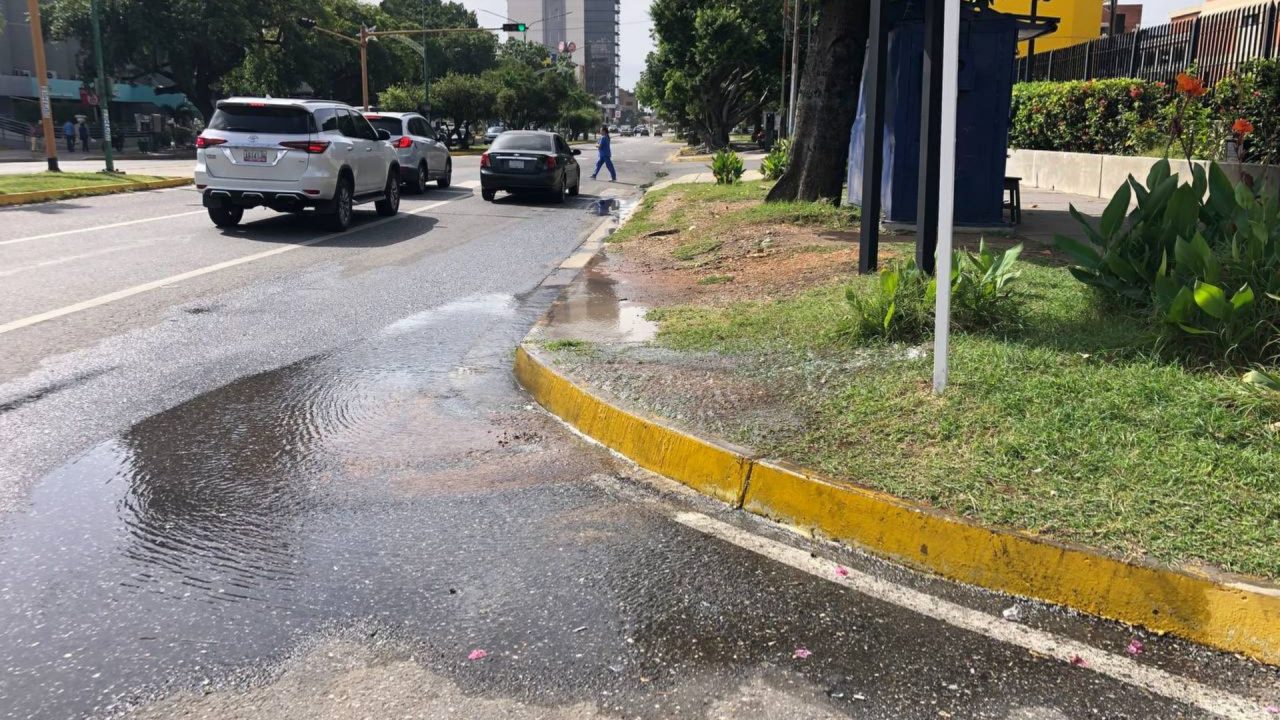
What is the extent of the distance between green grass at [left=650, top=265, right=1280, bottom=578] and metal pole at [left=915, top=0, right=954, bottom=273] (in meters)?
1.15

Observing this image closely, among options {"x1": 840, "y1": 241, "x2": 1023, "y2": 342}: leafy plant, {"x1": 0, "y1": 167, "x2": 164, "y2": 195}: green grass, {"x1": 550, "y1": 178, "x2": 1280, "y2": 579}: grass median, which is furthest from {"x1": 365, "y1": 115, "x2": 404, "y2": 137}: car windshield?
{"x1": 840, "y1": 241, "x2": 1023, "y2": 342}: leafy plant

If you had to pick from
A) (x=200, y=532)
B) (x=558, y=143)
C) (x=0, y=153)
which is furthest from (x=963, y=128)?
(x=0, y=153)

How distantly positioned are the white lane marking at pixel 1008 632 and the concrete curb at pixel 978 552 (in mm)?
224

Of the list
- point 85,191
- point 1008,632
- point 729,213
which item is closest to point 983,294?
point 1008,632

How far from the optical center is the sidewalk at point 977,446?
136 inches

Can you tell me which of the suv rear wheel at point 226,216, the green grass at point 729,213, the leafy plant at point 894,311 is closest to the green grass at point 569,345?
the leafy plant at point 894,311

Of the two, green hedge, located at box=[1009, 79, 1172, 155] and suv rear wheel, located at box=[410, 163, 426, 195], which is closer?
green hedge, located at box=[1009, 79, 1172, 155]

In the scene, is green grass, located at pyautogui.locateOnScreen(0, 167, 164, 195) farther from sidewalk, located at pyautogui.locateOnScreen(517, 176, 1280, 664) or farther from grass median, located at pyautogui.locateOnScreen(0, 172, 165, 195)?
sidewalk, located at pyautogui.locateOnScreen(517, 176, 1280, 664)

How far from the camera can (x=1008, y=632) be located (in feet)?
10.9

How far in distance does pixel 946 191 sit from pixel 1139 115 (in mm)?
13671

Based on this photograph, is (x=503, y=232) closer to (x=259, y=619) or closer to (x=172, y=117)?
(x=259, y=619)

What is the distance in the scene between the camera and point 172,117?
2670 inches

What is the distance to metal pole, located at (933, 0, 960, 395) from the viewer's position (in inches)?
186

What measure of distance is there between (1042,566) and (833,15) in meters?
11.3
